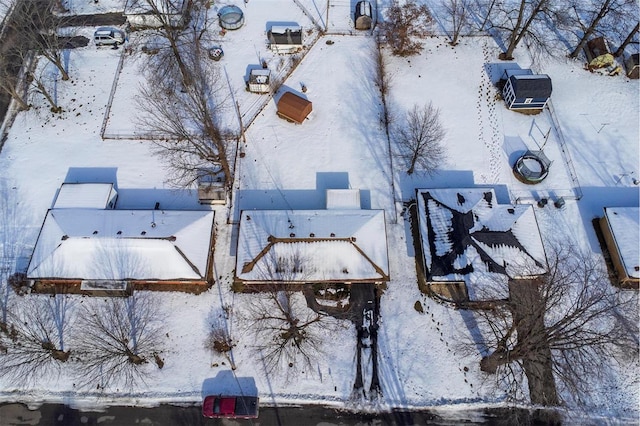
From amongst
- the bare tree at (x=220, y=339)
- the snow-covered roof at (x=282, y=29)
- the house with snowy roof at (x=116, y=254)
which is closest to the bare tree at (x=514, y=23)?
the snow-covered roof at (x=282, y=29)

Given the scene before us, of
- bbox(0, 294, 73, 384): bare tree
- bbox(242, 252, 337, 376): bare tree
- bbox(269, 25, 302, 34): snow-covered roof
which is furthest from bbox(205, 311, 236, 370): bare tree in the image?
bbox(269, 25, 302, 34): snow-covered roof

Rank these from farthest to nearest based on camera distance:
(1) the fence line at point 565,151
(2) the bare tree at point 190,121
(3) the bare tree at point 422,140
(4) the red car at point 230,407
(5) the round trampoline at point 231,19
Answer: (5) the round trampoline at point 231,19 < (3) the bare tree at point 422,140 < (1) the fence line at point 565,151 < (2) the bare tree at point 190,121 < (4) the red car at point 230,407

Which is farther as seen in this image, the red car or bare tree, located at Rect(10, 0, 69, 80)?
bare tree, located at Rect(10, 0, 69, 80)

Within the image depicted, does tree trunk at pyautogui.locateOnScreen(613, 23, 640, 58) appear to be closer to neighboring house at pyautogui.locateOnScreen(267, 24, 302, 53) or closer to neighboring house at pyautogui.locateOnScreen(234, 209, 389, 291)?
neighboring house at pyautogui.locateOnScreen(267, 24, 302, 53)

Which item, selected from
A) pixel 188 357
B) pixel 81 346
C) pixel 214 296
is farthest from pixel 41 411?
pixel 214 296

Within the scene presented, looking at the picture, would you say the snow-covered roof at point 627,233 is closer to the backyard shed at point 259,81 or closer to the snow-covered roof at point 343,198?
the snow-covered roof at point 343,198

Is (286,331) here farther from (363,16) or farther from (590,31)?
(590,31)
